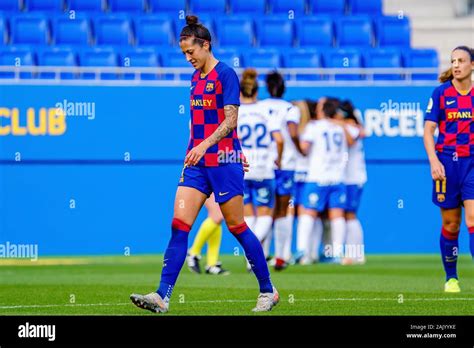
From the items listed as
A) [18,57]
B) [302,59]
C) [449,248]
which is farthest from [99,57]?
[449,248]

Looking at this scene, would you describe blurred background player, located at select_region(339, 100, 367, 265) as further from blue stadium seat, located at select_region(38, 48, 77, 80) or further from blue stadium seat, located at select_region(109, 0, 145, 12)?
blue stadium seat, located at select_region(109, 0, 145, 12)

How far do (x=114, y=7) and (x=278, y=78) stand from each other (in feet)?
23.3

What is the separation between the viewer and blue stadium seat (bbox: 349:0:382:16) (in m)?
24.4

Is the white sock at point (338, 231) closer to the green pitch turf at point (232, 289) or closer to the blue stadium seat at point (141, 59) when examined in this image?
the green pitch turf at point (232, 289)

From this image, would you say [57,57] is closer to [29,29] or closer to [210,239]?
[29,29]

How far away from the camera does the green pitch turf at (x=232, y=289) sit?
11.1m

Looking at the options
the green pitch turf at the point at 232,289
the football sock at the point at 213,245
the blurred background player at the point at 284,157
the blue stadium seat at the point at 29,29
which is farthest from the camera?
the blue stadium seat at the point at 29,29

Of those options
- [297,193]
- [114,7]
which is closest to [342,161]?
[297,193]

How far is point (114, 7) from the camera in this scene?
23609 mm

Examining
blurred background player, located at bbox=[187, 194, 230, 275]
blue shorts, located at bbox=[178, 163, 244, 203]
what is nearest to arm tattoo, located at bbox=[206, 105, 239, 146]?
blue shorts, located at bbox=[178, 163, 244, 203]

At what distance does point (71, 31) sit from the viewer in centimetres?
2256

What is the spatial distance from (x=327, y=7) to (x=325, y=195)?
604 centimetres

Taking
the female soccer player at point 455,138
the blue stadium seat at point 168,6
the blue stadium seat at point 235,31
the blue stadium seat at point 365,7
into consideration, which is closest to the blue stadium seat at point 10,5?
the blue stadium seat at point 168,6

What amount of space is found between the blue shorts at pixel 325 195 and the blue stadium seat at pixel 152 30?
189 inches
